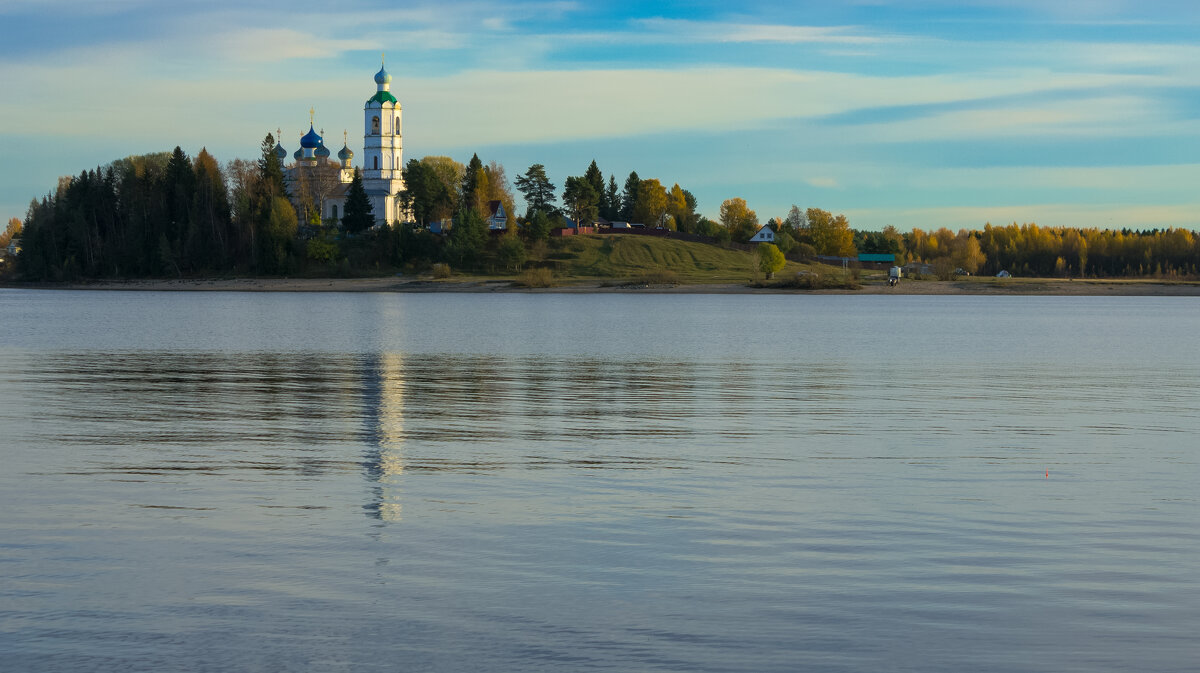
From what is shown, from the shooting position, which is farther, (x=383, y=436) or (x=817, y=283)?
(x=817, y=283)

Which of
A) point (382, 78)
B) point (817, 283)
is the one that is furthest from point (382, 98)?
point (817, 283)

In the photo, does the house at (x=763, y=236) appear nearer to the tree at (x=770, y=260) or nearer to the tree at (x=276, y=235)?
the tree at (x=770, y=260)

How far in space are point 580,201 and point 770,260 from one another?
3792 cm

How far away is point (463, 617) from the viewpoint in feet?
32.7

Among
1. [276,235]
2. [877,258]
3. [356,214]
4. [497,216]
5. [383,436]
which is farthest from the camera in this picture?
[877,258]

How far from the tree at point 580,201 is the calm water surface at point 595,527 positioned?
496 feet

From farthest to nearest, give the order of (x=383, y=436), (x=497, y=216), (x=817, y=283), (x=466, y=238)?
1. (x=497, y=216)
2. (x=817, y=283)
3. (x=466, y=238)
4. (x=383, y=436)

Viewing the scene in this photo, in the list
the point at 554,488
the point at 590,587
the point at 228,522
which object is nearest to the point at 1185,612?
the point at 590,587

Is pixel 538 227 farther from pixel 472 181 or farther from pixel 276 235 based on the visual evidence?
pixel 276 235

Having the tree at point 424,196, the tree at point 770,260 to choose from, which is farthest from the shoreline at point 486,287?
the tree at point 424,196

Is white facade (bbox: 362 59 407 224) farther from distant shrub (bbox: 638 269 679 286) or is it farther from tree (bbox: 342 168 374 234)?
distant shrub (bbox: 638 269 679 286)

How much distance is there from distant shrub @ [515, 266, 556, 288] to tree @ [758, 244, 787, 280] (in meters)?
29.8

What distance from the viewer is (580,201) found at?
18162cm

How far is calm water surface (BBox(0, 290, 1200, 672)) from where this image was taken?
30.9 ft
